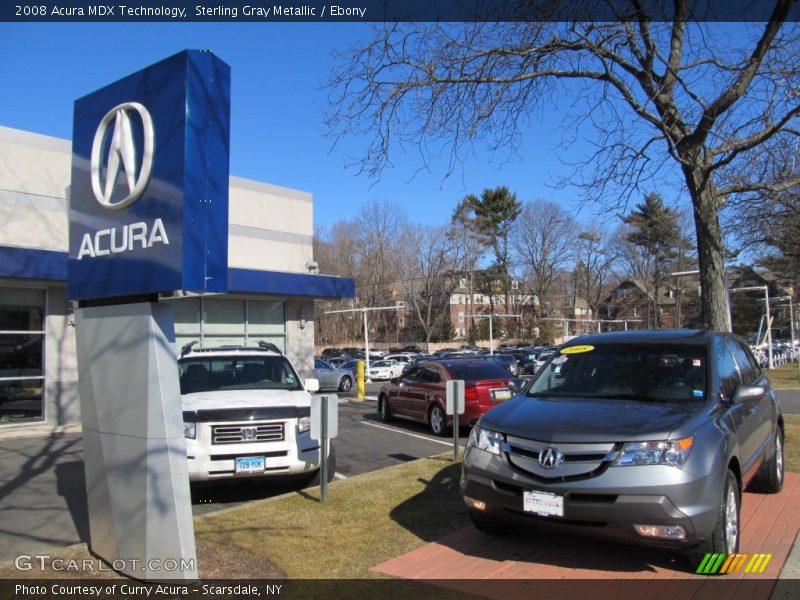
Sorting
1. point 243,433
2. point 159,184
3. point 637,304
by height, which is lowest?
point 243,433

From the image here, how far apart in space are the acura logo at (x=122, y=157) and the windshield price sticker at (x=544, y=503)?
11.4 feet

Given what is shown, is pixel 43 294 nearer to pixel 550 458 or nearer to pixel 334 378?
pixel 334 378

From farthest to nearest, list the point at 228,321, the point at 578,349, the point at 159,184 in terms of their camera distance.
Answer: the point at 228,321 < the point at 578,349 < the point at 159,184

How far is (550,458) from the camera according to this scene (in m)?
4.30

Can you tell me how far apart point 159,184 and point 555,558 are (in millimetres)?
3959

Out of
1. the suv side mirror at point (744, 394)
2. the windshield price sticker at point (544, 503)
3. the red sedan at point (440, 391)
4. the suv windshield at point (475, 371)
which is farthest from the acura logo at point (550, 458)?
the suv windshield at point (475, 371)

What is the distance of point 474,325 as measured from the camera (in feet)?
287

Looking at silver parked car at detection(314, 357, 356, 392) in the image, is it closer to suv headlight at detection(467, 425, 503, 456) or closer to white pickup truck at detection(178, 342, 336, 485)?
white pickup truck at detection(178, 342, 336, 485)

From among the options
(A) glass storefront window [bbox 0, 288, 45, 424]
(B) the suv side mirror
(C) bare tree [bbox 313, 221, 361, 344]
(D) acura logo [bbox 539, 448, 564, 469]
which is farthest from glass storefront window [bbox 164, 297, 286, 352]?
(C) bare tree [bbox 313, 221, 361, 344]

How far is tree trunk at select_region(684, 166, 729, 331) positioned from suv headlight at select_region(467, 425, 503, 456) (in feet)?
19.3

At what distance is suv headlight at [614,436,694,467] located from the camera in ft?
13.4

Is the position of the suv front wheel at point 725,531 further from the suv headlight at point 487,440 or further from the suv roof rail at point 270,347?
the suv roof rail at point 270,347

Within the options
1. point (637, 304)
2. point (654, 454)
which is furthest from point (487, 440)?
point (637, 304)

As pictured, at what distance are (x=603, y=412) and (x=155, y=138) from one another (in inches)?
150
